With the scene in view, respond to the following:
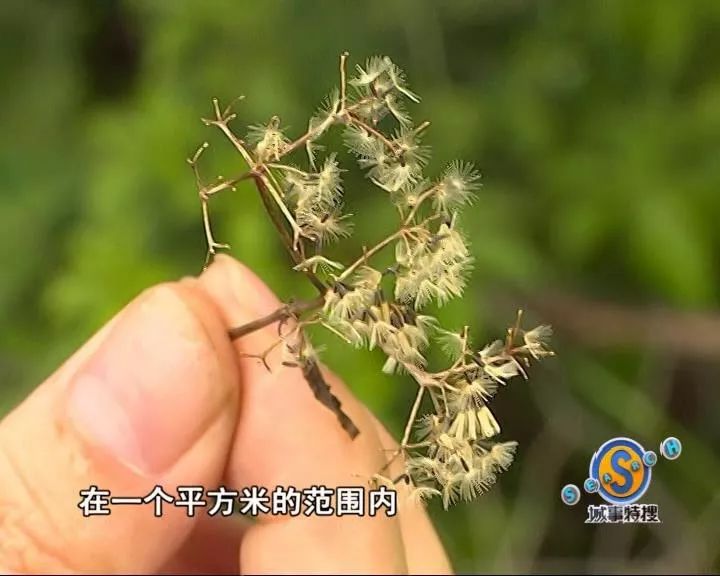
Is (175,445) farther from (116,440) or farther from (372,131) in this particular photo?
(372,131)

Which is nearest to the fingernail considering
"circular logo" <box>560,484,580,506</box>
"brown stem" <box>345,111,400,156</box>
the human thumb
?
the human thumb

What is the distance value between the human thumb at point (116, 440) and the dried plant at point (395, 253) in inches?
2.1

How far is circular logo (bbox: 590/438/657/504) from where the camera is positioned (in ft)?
1.61

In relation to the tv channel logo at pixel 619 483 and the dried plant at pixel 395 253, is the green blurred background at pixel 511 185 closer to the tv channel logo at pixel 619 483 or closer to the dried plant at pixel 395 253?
the tv channel logo at pixel 619 483

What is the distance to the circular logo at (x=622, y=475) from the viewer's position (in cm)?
49

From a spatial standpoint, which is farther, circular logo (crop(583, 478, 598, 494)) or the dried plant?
circular logo (crop(583, 478, 598, 494))

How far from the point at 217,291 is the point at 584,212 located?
0.33m

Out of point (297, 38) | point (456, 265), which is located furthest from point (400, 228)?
point (297, 38)

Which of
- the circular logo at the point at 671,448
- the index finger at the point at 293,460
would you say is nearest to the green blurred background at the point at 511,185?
the circular logo at the point at 671,448

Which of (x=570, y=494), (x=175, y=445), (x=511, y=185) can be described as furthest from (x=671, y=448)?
(x=175, y=445)

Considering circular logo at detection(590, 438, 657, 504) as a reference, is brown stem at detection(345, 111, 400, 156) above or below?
above

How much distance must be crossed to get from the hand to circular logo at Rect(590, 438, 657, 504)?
98 mm

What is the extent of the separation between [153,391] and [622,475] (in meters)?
0.23

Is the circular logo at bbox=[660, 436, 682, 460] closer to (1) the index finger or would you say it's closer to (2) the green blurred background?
(2) the green blurred background
